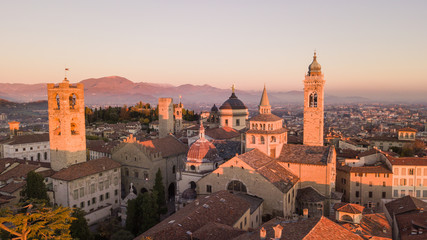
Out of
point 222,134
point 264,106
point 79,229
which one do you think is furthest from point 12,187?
point 264,106

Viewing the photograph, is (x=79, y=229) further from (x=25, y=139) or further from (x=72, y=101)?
(x=25, y=139)

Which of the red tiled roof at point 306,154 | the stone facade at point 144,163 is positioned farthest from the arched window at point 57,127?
the red tiled roof at point 306,154

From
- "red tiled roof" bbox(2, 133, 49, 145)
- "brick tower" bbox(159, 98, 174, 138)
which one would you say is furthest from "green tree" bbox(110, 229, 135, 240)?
"brick tower" bbox(159, 98, 174, 138)

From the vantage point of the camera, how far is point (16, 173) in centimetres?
4531

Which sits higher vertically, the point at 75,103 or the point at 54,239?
the point at 75,103

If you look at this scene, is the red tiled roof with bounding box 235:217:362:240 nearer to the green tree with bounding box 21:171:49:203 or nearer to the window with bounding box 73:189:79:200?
the window with bounding box 73:189:79:200

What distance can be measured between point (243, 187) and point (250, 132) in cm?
915

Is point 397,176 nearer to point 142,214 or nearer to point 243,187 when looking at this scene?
point 243,187

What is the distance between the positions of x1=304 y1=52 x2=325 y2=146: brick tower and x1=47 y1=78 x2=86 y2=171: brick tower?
33753 millimetres

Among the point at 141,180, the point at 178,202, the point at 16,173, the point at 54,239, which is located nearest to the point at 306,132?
Result: the point at 178,202

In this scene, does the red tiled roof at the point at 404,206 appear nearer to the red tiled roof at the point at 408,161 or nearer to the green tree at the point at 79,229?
the red tiled roof at the point at 408,161

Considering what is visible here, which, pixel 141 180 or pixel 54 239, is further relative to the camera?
pixel 141 180

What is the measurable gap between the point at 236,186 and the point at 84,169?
20.1 m

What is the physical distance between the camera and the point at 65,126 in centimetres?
4419
